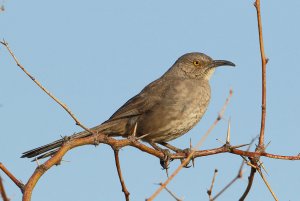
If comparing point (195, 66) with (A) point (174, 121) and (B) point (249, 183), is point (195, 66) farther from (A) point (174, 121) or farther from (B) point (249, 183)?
(B) point (249, 183)

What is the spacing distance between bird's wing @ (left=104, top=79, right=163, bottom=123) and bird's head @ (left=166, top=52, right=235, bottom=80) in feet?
3.16

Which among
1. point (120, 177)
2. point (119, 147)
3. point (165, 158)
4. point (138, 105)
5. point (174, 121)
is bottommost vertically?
point (120, 177)

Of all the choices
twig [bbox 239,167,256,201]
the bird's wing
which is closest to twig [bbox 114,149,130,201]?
twig [bbox 239,167,256,201]

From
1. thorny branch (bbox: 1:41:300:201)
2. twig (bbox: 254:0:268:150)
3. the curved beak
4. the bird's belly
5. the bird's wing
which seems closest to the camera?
thorny branch (bbox: 1:41:300:201)

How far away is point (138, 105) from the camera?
7.37 metres

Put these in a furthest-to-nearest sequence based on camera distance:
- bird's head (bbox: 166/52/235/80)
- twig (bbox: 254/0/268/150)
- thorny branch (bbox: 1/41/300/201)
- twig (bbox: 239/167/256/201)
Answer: bird's head (bbox: 166/52/235/80) < twig (bbox: 254/0/268/150) < twig (bbox: 239/167/256/201) < thorny branch (bbox: 1/41/300/201)

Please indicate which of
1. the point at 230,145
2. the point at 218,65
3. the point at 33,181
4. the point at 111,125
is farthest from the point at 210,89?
the point at 33,181

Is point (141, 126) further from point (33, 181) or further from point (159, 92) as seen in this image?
point (33, 181)

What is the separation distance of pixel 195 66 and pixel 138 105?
1.58 meters

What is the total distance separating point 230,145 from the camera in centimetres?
387

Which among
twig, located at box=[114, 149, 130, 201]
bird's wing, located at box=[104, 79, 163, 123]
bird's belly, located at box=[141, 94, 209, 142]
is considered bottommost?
twig, located at box=[114, 149, 130, 201]

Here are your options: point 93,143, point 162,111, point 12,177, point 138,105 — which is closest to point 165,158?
point 162,111

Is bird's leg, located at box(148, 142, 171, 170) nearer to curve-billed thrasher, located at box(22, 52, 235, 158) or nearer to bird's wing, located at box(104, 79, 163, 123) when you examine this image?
curve-billed thrasher, located at box(22, 52, 235, 158)

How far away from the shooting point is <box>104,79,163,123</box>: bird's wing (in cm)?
722
